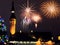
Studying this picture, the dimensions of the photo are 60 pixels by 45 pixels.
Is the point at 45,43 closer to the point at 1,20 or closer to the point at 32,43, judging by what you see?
the point at 32,43

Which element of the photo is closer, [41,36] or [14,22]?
[41,36]

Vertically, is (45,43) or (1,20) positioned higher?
(1,20)

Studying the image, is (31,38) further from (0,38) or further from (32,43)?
(0,38)

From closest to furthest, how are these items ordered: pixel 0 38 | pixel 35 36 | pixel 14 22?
pixel 0 38, pixel 35 36, pixel 14 22

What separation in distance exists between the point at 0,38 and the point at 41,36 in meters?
16.7

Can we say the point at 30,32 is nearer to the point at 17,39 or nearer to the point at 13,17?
the point at 17,39

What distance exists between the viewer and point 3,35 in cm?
11475

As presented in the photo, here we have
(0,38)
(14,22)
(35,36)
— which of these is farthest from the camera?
(14,22)

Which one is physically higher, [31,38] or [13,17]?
[13,17]

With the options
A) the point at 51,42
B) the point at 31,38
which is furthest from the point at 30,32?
the point at 51,42

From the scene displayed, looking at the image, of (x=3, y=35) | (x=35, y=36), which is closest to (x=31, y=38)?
(x=35, y=36)

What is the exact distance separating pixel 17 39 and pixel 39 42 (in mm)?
8925

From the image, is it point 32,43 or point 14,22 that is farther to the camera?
point 14,22

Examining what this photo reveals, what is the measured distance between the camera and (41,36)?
397ft
